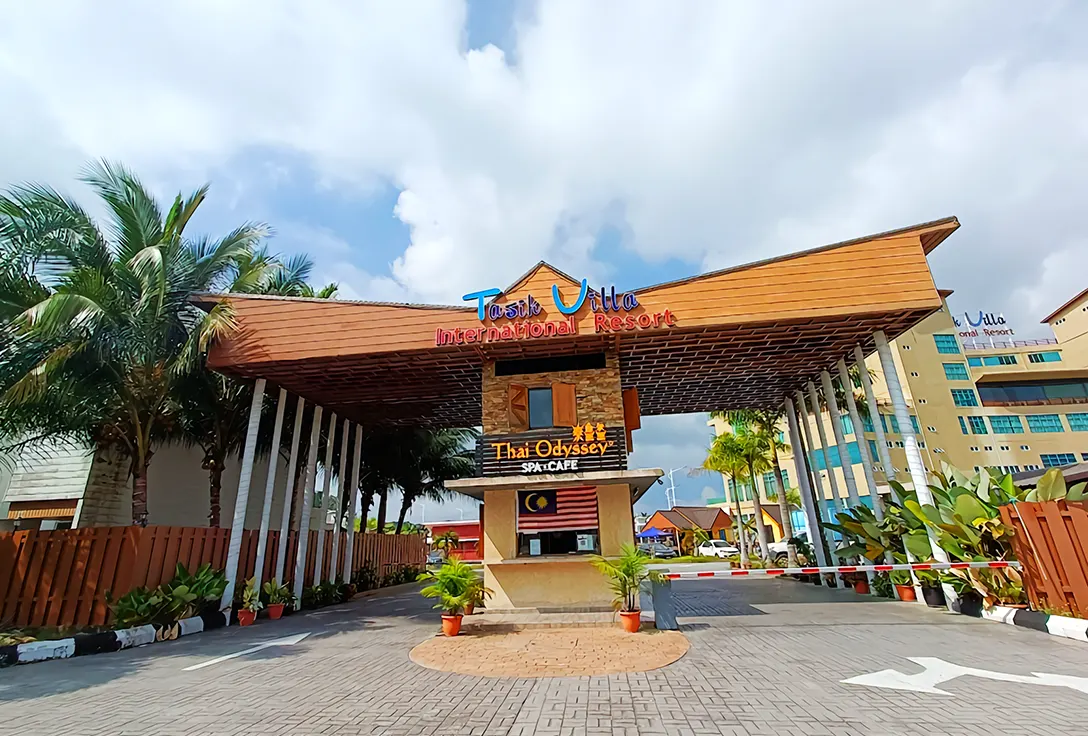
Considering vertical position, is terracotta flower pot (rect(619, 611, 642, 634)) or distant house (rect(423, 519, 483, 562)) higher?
distant house (rect(423, 519, 483, 562))

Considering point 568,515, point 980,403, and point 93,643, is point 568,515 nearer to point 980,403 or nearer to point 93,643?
point 93,643

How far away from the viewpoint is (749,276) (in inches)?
470

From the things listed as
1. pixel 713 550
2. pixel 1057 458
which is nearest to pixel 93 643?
pixel 713 550

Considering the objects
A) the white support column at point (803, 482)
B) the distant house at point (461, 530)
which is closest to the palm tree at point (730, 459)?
the white support column at point (803, 482)

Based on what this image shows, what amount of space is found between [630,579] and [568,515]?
2879 mm

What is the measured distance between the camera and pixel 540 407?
13.3m

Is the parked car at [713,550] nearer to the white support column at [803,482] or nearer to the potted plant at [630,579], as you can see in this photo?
the white support column at [803,482]

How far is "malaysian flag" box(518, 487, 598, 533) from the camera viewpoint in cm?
1219

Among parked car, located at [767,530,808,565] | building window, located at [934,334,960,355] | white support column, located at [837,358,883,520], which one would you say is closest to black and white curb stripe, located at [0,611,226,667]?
white support column, located at [837,358,883,520]

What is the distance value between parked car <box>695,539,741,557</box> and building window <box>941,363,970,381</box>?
21.0 metres

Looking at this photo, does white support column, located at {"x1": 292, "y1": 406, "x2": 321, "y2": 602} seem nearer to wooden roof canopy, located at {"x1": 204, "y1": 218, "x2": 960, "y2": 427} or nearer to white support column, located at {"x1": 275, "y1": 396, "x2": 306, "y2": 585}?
white support column, located at {"x1": 275, "y1": 396, "x2": 306, "y2": 585}

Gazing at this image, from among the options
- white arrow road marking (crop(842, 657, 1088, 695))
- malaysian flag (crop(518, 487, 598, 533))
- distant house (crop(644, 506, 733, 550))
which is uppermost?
distant house (crop(644, 506, 733, 550))

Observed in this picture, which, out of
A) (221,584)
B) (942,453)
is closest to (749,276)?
(221,584)

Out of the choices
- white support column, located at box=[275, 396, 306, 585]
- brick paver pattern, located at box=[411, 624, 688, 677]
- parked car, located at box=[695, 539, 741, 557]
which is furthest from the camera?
parked car, located at box=[695, 539, 741, 557]
